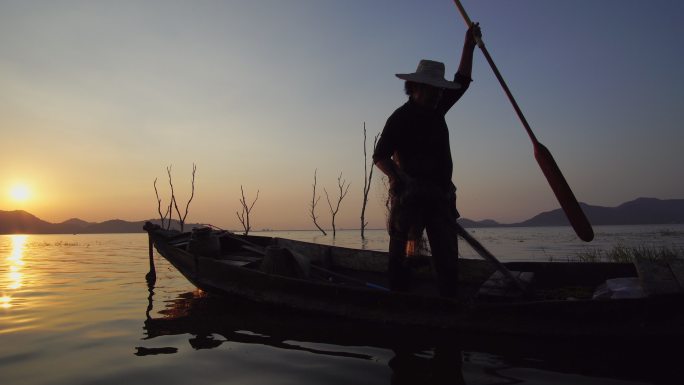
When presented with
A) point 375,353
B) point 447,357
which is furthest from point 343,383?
point 447,357

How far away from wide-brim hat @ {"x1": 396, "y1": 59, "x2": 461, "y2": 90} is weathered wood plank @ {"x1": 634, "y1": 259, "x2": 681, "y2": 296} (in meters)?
2.45

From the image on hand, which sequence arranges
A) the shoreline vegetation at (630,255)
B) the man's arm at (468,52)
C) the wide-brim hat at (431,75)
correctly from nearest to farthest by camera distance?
the wide-brim hat at (431,75) < the man's arm at (468,52) < the shoreline vegetation at (630,255)

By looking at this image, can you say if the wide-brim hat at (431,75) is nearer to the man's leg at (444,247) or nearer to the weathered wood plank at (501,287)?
the man's leg at (444,247)

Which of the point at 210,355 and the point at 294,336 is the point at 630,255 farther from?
the point at 210,355

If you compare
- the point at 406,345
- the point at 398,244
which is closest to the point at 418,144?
the point at 398,244

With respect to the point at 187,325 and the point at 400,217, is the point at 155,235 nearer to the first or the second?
the point at 187,325

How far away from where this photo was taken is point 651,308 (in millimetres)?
3424

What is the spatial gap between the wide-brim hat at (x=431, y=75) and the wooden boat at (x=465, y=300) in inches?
74.2

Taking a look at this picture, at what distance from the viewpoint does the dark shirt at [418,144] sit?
14.2 feet

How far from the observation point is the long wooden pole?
16.2 feet

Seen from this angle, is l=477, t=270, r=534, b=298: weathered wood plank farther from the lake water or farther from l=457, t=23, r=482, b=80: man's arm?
l=457, t=23, r=482, b=80: man's arm

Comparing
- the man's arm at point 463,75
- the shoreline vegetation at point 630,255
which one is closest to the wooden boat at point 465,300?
the man's arm at point 463,75

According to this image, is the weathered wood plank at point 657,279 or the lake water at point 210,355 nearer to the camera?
the lake water at point 210,355

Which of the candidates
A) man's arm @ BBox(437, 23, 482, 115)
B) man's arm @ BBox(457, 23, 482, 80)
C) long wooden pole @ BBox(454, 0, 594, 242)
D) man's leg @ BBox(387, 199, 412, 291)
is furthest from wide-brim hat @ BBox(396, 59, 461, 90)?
man's leg @ BBox(387, 199, 412, 291)
